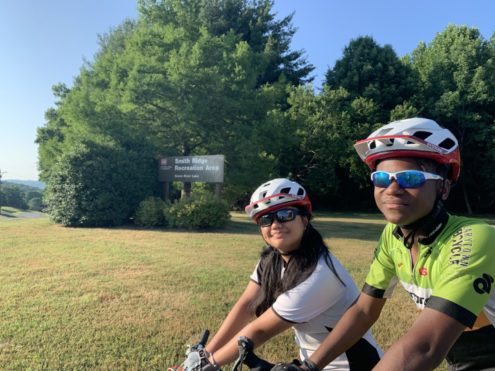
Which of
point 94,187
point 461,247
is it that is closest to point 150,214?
point 94,187

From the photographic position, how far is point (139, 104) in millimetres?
17375

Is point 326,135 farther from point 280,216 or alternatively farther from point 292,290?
point 292,290

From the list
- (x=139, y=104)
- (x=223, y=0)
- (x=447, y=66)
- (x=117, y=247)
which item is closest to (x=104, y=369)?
(x=117, y=247)

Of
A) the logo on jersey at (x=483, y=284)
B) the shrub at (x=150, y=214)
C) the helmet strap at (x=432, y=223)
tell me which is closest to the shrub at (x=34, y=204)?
the shrub at (x=150, y=214)

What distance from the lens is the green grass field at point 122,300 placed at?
405cm

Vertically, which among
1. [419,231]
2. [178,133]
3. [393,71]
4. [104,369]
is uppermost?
[393,71]

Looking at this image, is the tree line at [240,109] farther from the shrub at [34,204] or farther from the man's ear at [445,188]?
→ the shrub at [34,204]

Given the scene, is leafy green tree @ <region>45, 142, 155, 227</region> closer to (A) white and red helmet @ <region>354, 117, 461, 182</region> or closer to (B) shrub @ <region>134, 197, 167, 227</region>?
(B) shrub @ <region>134, 197, 167, 227</region>

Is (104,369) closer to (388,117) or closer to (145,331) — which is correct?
(145,331)

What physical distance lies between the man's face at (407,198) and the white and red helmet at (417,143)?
0.05 meters

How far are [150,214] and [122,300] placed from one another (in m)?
9.67

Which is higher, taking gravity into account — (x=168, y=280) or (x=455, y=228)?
(x=455, y=228)

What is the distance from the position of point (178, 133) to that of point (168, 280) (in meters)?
12.2

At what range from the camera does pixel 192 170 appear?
16.2m
